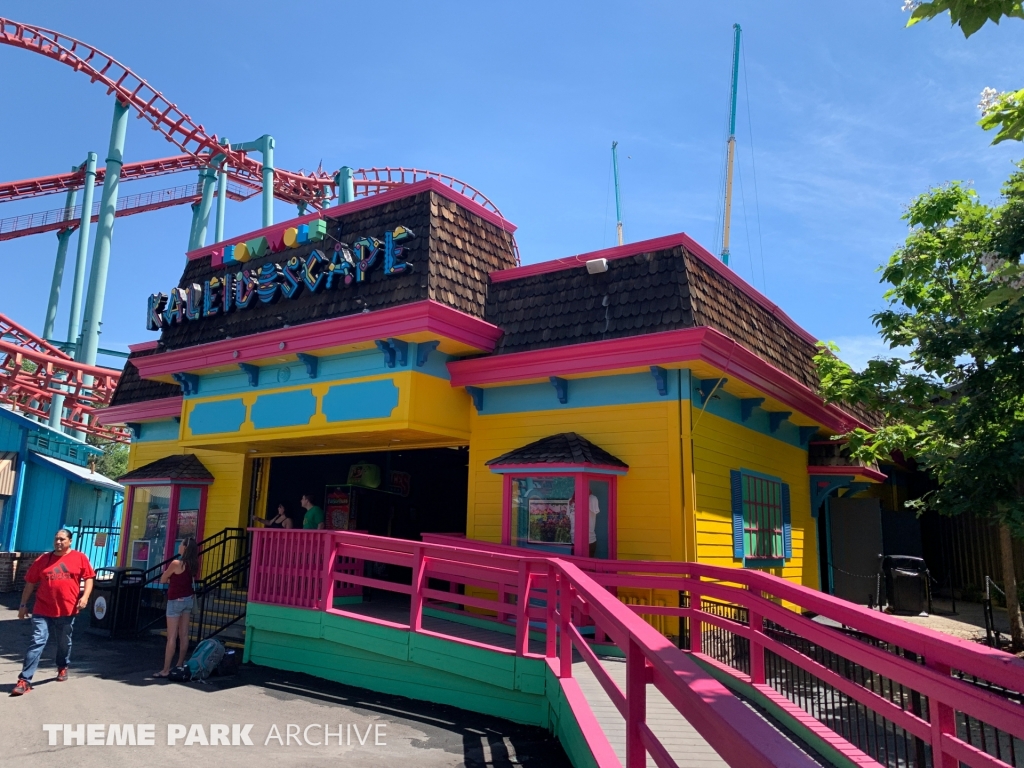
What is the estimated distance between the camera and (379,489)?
51.1 ft

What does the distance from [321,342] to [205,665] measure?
15.1ft

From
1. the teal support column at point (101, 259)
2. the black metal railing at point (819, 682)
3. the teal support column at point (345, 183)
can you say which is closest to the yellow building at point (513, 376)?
the black metal railing at point (819, 682)

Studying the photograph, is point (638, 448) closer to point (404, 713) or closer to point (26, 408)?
point (404, 713)

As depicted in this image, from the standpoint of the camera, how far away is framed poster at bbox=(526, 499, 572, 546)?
34.2 feet

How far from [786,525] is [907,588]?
11.6 ft

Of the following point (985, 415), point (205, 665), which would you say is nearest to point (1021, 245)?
point (985, 415)

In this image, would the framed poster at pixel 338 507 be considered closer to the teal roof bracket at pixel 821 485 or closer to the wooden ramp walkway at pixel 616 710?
the wooden ramp walkway at pixel 616 710

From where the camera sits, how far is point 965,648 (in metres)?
3.63

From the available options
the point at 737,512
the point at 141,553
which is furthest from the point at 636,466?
the point at 141,553

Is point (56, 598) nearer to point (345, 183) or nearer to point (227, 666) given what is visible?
point (227, 666)

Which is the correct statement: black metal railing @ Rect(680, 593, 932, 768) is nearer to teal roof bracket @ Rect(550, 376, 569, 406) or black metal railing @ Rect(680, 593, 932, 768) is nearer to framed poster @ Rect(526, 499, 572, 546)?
framed poster @ Rect(526, 499, 572, 546)

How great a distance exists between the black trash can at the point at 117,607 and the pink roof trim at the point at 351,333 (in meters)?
3.74

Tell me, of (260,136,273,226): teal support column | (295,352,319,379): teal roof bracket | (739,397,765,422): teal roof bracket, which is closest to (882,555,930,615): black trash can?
(739,397,765,422): teal roof bracket

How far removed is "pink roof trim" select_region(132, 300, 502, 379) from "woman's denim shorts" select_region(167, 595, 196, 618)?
387 centimetres
